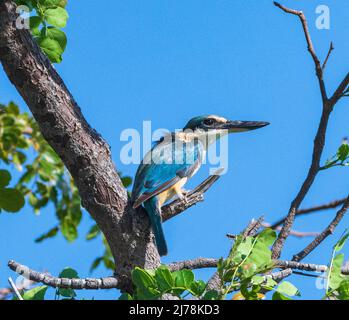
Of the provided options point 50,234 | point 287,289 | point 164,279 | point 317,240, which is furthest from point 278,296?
point 50,234

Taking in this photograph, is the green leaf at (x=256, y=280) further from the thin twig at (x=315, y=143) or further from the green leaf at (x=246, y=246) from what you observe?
the thin twig at (x=315, y=143)

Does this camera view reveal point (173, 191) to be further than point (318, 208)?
Yes

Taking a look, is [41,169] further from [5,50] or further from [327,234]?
[327,234]

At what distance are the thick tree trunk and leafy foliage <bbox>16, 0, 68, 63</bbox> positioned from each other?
0.16 m

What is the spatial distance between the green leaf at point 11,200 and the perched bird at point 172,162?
0.54 metres

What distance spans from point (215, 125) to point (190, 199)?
5.41ft

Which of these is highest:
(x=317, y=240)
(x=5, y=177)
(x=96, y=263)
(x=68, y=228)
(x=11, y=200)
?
(x=68, y=228)

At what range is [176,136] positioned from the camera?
18.6 ft

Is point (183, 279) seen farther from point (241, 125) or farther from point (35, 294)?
point (241, 125)

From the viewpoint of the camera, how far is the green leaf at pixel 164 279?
3115 millimetres

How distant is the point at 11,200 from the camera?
414 cm

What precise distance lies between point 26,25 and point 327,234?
1.64m

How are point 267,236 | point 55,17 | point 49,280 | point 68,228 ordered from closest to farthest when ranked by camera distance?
point 267,236 < point 49,280 < point 55,17 < point 68,228

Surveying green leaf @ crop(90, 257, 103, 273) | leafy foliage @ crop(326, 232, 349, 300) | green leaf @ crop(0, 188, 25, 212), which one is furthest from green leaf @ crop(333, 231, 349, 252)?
green leaf @ crop(90, 257, 103, 273)
